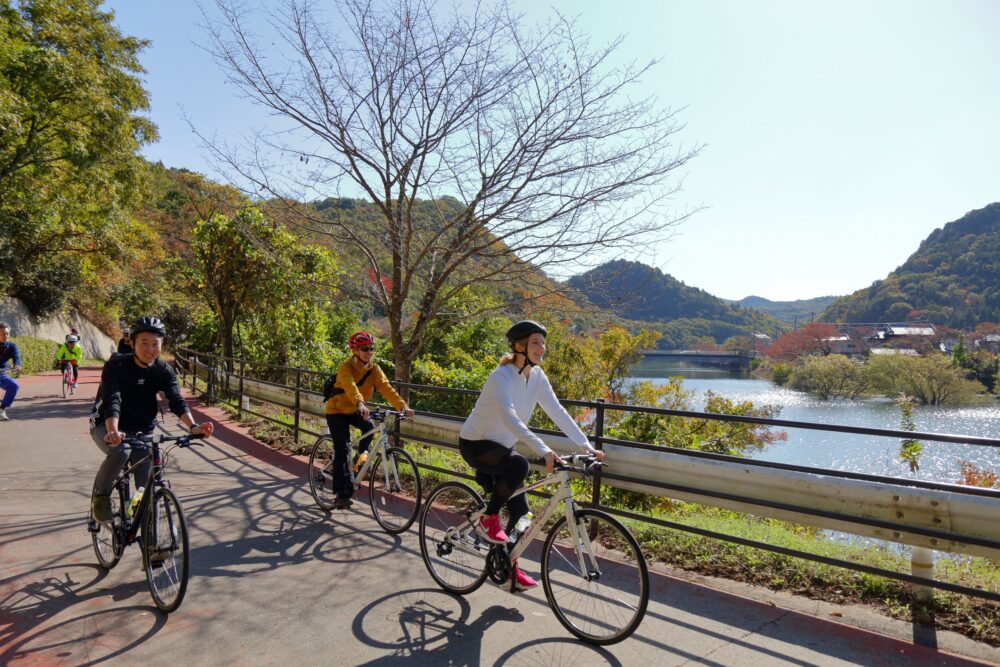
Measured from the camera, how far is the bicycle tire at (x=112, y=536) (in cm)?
438

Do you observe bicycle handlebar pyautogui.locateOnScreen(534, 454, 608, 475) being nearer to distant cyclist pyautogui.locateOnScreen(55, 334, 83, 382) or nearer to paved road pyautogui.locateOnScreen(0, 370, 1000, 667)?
paved road pyautogui.locateOnScreen(0, 370, 1000, 667)

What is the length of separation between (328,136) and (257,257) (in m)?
10.0

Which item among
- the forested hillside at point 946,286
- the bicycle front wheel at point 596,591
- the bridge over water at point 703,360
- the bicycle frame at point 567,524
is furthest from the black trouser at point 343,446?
the forested hillside at point 946,286

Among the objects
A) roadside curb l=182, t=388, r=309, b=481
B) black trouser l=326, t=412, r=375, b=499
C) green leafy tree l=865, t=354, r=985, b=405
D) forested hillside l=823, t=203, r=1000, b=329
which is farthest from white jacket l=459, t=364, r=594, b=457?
forested hillside l=823, t=203, r=1000, b=329

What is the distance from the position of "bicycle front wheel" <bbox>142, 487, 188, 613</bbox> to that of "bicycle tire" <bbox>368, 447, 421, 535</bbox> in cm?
205

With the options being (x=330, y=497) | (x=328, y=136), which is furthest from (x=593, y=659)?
(x=328, y=136)

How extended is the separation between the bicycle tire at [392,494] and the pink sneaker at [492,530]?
1.53m

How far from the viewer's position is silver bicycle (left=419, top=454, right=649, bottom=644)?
3529mm

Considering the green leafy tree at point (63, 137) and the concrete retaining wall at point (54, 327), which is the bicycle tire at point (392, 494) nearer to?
the green leafy tree at point (63, 137)

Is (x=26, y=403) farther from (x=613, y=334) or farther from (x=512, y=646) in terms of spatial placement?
(x=512, y=646)

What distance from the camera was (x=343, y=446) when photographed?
20.3 feet

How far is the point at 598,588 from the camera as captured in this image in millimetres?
3691

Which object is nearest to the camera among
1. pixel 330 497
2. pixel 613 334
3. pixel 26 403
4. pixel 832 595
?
pixel 832 595

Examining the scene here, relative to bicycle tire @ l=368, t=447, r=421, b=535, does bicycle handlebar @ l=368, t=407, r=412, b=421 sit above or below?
above
